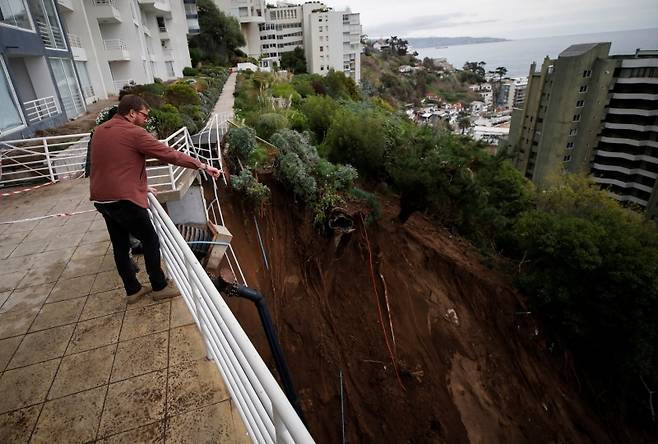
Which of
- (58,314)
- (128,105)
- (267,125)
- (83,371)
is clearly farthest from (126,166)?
(267,125)

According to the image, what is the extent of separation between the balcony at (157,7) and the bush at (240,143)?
23.7 metres

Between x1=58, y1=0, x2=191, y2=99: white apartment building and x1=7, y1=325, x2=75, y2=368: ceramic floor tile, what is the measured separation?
17022 millimetres

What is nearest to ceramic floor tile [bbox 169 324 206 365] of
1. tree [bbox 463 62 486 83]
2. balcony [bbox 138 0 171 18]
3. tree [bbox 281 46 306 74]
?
balcony [bbox 138 0 171 18]

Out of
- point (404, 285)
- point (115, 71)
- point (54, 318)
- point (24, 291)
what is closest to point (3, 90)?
point (24, 291)

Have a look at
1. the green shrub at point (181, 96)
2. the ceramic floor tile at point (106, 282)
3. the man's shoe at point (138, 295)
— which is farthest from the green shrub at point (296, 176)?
the green shrub at point (181, 96)

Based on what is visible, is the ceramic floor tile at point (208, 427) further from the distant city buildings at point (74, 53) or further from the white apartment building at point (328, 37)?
the white apartment building at point (328, 37)

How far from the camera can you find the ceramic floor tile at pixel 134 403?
2172 millimetres

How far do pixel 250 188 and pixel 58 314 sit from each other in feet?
14.8

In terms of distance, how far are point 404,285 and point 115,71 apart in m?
22.4

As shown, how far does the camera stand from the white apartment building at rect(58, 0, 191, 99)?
16984mm

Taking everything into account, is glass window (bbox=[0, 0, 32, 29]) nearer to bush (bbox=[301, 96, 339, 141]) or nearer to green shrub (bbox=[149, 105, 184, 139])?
green shrub (bbox=[149, 105, 184, 139])

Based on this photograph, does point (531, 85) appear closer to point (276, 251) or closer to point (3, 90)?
point (276, 251)

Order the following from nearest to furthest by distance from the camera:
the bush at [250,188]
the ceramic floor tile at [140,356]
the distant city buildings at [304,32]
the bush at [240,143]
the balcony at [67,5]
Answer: the ceramic floor tile at [140,356], the bush at [250,188], the bush at [240,143], the balcony at [67,5], the distant city buildings at [304,32]

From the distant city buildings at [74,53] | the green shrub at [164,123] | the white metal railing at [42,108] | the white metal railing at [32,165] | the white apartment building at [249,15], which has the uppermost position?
the white apartment building at [249,15]
